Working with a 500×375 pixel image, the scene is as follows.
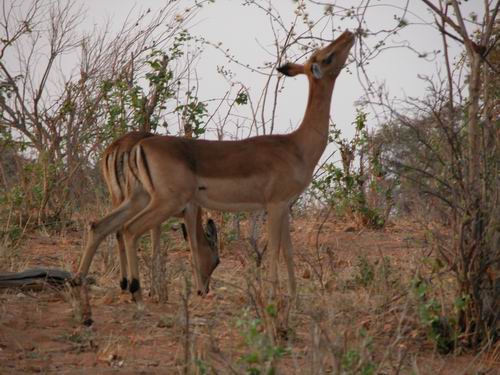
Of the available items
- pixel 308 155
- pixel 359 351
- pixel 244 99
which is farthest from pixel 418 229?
pixel 359 351

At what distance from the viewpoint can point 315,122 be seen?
6844 mm

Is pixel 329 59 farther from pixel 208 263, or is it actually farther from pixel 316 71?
pixel 208 263

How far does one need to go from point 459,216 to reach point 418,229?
16.5ft

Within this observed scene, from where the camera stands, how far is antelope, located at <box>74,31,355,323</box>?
6113 mm

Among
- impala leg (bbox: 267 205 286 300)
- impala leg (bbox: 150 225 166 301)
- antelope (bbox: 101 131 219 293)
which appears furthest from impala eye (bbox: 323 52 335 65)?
impala leg (bbox: 150 225 166 301)

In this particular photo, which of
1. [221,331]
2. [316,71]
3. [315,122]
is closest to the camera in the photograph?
[221,331]

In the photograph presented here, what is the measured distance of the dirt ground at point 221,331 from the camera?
3.72m

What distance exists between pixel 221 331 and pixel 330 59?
2544 millimetres

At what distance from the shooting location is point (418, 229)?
32.2 feet

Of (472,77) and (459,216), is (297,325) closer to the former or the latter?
(459,216)

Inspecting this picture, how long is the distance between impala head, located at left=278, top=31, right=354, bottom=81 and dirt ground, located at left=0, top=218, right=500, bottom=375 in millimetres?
1496

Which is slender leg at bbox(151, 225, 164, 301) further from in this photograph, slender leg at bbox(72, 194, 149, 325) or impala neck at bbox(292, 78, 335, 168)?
impala neck at bbox(292, 78, 335, 168)

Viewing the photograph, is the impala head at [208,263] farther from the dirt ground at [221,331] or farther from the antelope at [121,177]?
the dirt ground at [221,331]

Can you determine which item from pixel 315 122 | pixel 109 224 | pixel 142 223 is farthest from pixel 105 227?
pixel 315 122
